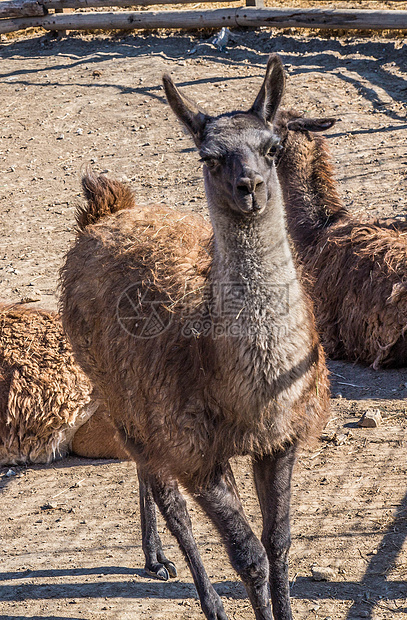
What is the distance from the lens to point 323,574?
332 cm

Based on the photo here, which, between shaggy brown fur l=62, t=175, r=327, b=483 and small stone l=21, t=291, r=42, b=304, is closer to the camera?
shaggy brown fur l=62, t=175, r=327, b=483

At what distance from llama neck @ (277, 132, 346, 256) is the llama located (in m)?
2.64

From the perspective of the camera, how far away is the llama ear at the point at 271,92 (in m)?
2.79

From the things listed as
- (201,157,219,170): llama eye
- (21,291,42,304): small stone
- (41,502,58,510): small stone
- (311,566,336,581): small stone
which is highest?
(201,157,219,170): llama eye

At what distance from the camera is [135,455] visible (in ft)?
11.2

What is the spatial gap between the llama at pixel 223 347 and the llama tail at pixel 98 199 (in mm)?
474

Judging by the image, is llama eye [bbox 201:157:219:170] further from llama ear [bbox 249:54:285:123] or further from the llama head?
llama ear [bbox 249:54:285:123]

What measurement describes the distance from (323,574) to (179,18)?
995 cm

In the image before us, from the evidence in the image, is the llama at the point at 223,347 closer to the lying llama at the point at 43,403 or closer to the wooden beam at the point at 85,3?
the lying llama at the point at 43,403

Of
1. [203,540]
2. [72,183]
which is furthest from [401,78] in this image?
[203,540]

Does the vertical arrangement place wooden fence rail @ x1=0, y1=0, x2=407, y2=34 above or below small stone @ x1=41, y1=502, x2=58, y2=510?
above

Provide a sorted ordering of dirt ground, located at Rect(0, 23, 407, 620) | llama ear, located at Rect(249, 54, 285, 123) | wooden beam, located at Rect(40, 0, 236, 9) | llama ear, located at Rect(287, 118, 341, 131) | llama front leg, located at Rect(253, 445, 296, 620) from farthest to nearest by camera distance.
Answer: wooden beam, located at Rect(40, 0, 236, 9), llama ear, located at Rect(287, 118, 341, 131), dirt ground, located at Rect(0, 23, 407, 620), llama front leg, located at Rect(253, 445, 296, 620), llama ear, located at Rect(249, 54, 285, 123)

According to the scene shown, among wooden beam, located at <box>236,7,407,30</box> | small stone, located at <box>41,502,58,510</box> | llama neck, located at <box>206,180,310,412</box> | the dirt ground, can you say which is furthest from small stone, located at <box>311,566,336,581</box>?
wooden beam, located at <box>236,7,407,30</box>

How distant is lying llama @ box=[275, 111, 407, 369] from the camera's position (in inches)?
201
